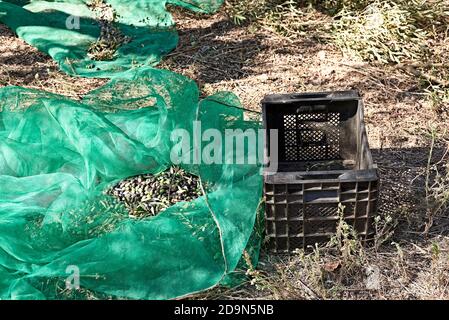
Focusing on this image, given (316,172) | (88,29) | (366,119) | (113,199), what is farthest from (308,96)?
(88,29)

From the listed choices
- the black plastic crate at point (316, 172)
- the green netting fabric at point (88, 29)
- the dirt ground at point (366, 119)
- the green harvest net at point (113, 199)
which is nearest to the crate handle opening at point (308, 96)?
the black plastic crate at point (316, 172)

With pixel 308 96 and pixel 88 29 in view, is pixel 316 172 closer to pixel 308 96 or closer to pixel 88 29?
pixel 308 96

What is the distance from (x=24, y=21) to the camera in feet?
19.4

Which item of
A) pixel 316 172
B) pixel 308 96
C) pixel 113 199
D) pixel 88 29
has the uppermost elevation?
pixel 88 29

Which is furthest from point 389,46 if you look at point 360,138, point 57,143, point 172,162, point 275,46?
point 57,143

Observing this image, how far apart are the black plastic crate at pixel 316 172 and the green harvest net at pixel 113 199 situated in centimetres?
16

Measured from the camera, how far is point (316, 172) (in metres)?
3.50

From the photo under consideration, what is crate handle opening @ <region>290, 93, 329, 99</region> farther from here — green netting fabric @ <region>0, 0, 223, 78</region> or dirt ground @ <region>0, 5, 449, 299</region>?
green netting fabric @ <region>0, 0, 223, 78</region>

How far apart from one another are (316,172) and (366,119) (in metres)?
1.44

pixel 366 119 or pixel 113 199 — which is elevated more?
pixel 366 119

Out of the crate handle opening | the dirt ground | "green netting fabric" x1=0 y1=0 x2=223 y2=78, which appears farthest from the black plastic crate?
"green netting fabric" x1=0 y1=0 x2=223 y2=78

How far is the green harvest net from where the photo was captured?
346 cm

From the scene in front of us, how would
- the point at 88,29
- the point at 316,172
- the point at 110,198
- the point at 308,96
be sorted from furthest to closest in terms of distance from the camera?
the point at 88,29, the point at 308,96, the point at 110,198, the point at 316,172

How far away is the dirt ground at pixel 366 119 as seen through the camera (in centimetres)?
357
